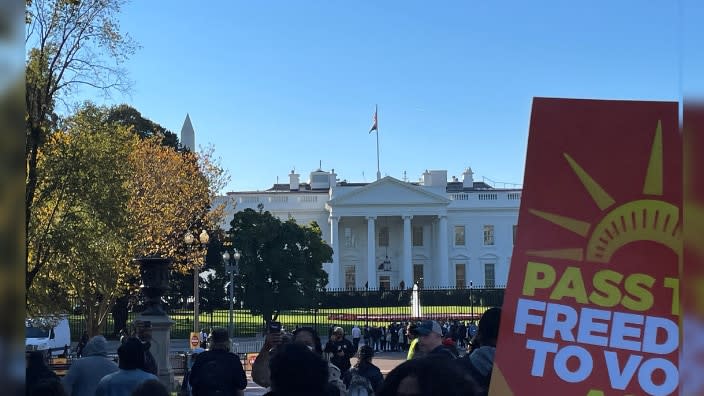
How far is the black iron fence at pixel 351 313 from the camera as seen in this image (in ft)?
146

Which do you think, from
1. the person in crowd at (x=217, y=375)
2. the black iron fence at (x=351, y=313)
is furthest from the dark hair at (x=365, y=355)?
the black iron fence at (x=351, y=313)

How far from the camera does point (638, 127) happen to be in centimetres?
237

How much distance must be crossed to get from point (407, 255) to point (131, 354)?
78.5 m

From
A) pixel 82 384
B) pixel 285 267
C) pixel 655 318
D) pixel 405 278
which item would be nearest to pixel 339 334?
pixel 82 384

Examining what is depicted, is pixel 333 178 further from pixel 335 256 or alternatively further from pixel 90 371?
pixel 90 371

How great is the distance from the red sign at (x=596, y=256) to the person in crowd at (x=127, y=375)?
393cm

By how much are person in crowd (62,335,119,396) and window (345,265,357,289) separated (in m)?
77.6

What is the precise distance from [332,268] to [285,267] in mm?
37698

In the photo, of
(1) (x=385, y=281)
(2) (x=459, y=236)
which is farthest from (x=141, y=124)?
(2) (x=459, y=236)

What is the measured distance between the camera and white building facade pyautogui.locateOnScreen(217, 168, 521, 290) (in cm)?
8319

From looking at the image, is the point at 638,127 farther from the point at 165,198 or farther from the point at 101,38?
the point at 165,198

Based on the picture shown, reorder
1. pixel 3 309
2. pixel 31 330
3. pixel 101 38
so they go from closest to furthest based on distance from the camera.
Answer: pixel 3 309
pixel 101 38
pixel 31 330

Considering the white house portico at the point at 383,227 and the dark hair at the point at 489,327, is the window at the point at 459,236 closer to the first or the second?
the white house portico at the point at 383,227

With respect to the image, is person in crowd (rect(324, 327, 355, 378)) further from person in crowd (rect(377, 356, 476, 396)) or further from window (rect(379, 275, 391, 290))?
window (rect(379, 275, 391, 290))
